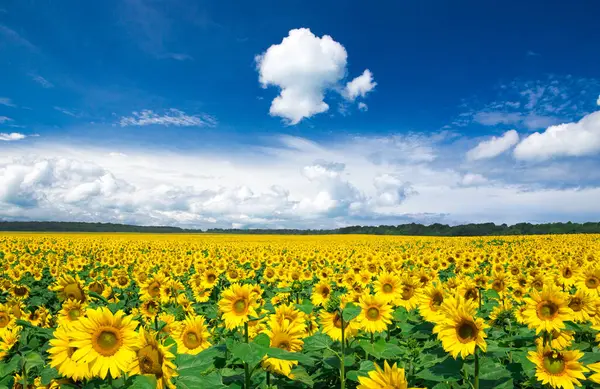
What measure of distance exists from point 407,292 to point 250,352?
3.08 m

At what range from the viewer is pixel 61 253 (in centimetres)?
2169

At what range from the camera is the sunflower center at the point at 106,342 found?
7.75ft

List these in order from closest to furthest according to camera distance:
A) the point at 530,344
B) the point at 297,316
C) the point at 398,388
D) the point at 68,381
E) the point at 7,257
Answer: the point at 398,388 < the point at 68,381 < the point at 297,316 < the point at 530,344 < the point at 7,257

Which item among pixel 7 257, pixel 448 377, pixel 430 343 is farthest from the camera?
pixel 7 257

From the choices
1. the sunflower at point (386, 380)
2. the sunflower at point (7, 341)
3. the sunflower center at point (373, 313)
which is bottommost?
the sunflower at point (7, 341)

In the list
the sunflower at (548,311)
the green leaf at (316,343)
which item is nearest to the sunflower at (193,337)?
the green leaf at (316,343)

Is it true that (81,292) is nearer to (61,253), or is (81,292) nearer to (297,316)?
(297,316)

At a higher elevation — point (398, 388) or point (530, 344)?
point (398, 388)

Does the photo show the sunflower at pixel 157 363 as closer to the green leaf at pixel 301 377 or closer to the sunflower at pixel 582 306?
the green leaf at pixel 301 377

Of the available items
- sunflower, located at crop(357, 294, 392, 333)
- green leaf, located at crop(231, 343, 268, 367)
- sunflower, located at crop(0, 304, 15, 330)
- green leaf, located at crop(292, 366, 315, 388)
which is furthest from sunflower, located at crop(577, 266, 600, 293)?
sunflower, located at crop(0, 304, 15, 330)

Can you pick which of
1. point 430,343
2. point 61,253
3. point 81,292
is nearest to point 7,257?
point 61,253

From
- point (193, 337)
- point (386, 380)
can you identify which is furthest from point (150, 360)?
point (193, 337)

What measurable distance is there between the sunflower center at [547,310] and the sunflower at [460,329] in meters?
1.03

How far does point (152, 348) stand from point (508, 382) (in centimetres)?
250
